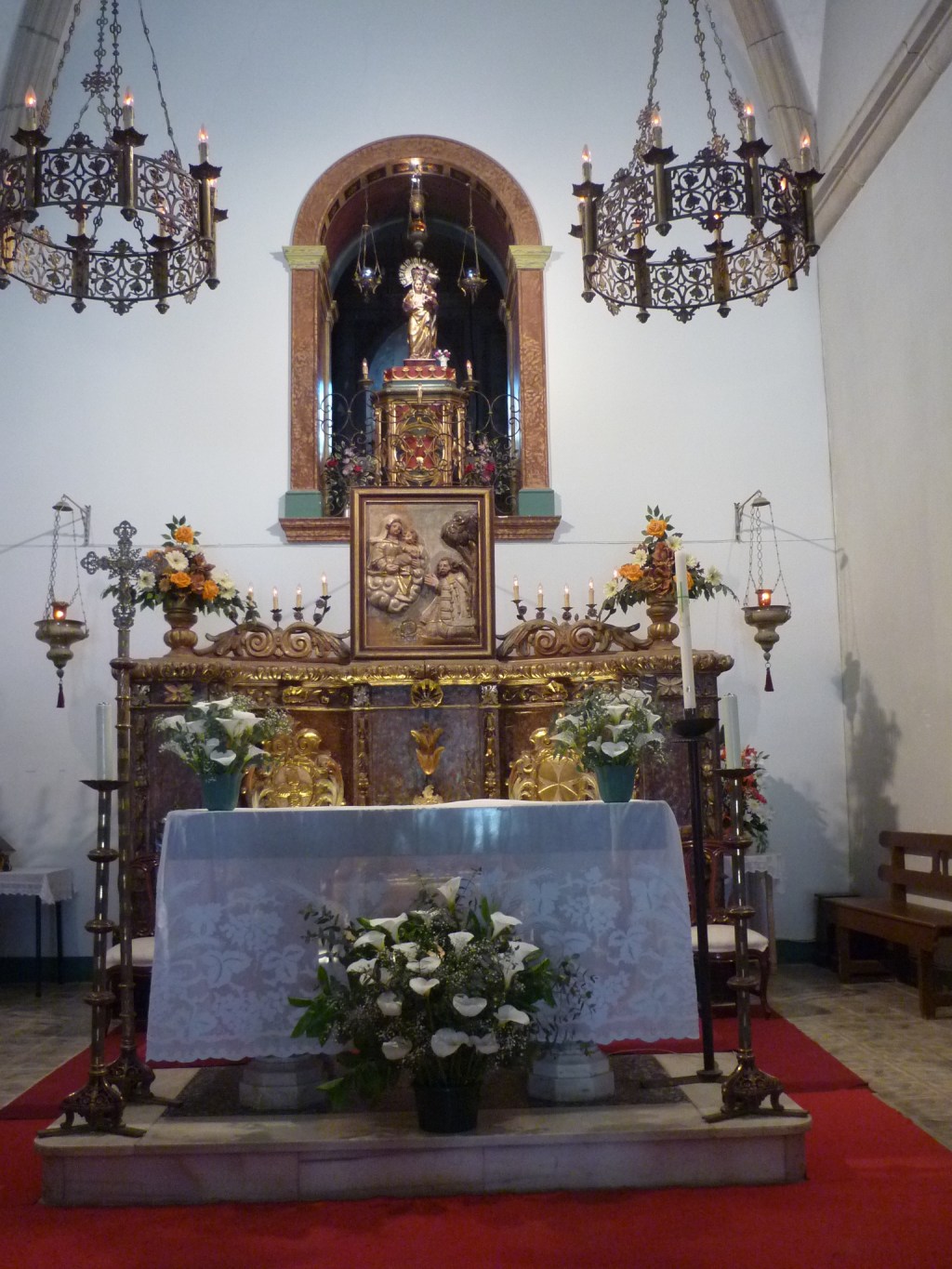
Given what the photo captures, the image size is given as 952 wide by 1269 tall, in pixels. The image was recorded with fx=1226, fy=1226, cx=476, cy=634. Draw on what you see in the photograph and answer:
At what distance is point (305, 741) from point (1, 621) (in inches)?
116

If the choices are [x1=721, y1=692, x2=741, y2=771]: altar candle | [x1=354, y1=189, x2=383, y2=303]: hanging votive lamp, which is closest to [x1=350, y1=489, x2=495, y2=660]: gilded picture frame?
[x1=354, y1=189, x2=383, y2=303]: hanging votive lamp

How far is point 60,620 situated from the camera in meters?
8.39

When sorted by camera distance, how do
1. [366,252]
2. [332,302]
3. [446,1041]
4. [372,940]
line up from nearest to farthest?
[446,1041]
[372,940]
[332,302]
[366,252]

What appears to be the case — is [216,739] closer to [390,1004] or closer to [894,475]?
[390,1004]

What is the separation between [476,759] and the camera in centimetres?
786

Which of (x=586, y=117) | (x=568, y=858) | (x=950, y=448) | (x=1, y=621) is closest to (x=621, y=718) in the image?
(x=568, y=858)

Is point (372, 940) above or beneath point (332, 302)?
beneath

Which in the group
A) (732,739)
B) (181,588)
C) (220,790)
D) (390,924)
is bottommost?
(390,924)

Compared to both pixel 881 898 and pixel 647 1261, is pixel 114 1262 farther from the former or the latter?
pixel 881 898

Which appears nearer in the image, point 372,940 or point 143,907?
point 372,940

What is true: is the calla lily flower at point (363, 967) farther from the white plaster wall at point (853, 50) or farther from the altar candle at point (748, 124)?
the white plaster wall at point (853, 50)

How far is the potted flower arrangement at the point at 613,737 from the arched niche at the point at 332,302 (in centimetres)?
395

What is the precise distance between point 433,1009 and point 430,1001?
0.09ft

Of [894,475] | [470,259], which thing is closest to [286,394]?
[470,259]
